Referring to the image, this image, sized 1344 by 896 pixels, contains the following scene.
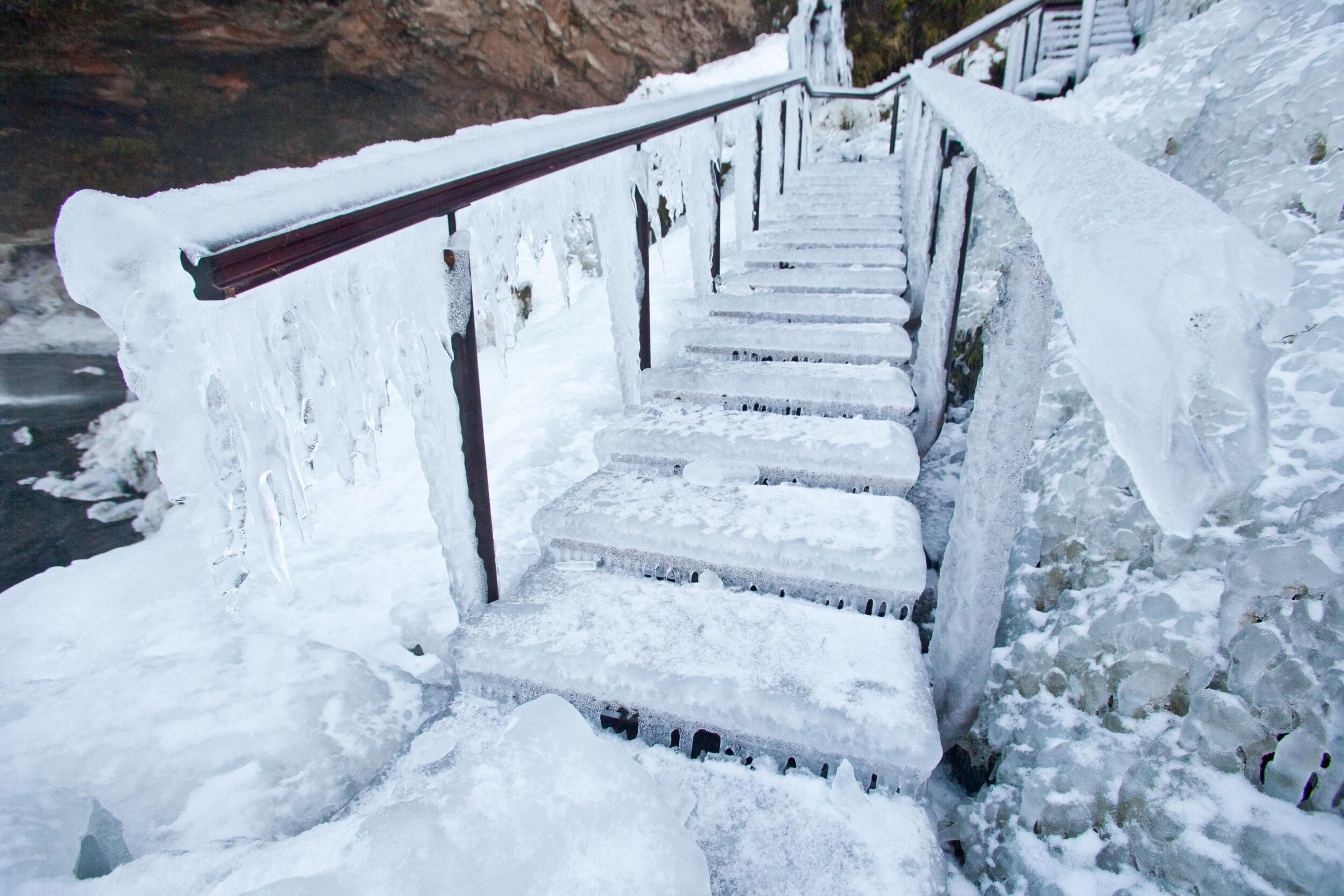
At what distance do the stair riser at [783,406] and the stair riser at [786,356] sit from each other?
249 millimetres

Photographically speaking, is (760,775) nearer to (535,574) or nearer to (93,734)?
(535,574)

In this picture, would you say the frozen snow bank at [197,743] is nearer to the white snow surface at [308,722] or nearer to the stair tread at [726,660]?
the white snow surface at [308,722]

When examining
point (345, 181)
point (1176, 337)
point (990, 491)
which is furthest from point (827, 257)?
point (1176, 337)

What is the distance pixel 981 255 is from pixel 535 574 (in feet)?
9.42

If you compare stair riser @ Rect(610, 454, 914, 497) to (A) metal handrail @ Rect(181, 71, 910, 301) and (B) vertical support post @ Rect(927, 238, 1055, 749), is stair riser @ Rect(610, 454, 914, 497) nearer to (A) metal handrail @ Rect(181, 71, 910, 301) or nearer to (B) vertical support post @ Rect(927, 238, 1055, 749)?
(B) vertical support post @ Rect(927, 238, 1055, 749)

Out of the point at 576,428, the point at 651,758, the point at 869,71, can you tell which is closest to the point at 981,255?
the point at 576,428

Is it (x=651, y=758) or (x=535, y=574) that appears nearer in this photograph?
(x=651, y=758)

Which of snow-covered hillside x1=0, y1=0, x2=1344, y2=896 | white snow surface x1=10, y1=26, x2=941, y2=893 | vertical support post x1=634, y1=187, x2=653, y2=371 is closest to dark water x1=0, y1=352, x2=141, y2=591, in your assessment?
snow-covered hillside x1=0, y1=0, x2=1344, y2=896

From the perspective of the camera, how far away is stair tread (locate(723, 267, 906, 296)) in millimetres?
3031

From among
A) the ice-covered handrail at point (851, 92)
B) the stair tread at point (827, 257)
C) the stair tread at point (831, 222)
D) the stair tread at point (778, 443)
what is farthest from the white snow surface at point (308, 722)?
the ice-covered handrail at point (851, 92)

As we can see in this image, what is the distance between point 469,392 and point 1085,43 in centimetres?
780

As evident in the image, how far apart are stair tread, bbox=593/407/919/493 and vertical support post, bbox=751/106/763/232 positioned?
7.64 ft

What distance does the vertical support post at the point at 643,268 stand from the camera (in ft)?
7.61

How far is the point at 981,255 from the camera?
3.20 metres
